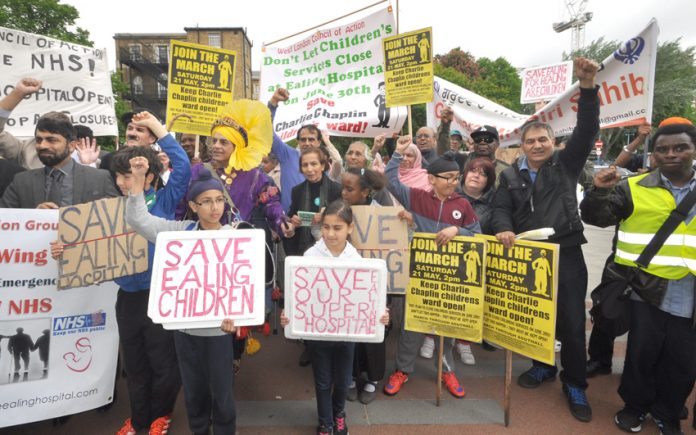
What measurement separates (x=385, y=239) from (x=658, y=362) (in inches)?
86.9

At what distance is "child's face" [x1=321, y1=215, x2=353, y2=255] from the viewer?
2.73 m

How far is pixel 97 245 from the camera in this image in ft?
8.82

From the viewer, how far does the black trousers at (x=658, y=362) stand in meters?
2.81

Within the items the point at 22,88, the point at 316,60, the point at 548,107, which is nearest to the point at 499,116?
the point at 548,107

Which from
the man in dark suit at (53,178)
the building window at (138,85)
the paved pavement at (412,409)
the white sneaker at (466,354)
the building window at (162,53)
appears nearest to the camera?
the man in dark suit at (53,178)

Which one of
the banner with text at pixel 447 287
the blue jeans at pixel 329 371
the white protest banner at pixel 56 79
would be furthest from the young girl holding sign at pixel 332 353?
the white protest banner at pixel 56 79

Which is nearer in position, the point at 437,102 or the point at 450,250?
the point at 450,250

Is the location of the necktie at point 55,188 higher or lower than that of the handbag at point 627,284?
higher

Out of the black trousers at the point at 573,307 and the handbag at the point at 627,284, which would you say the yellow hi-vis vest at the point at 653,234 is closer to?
the handbag at the point at 627,284

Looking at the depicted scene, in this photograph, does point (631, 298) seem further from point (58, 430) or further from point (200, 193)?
point (58, 430)

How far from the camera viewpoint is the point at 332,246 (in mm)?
2793

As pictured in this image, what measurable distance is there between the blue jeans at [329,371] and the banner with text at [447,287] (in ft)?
2.21

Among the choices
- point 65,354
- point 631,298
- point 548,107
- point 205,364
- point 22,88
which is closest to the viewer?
point 205,364

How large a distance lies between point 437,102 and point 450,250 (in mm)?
4333
